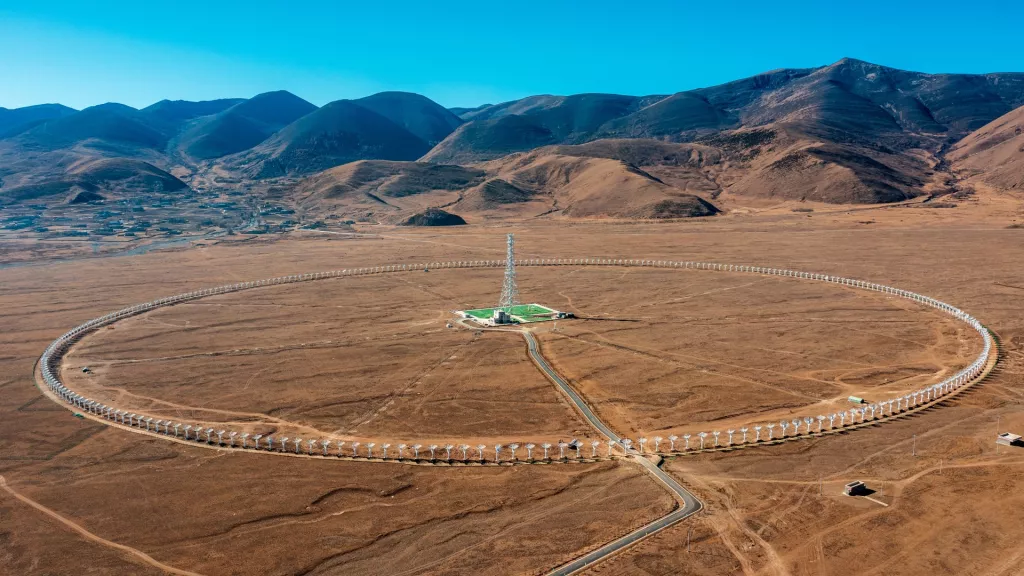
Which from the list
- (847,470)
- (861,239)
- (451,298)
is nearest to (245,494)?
(847,470)

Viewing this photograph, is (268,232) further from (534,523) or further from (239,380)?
(534,523)

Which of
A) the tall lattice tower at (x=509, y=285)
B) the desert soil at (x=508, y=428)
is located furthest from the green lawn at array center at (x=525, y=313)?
the desert soil at (x=508, y=428)

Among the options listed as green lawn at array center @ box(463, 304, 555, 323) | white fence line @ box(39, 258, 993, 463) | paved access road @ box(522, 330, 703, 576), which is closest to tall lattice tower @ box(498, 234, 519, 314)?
green lawn at array center @ box(463, 304, 555, 323)

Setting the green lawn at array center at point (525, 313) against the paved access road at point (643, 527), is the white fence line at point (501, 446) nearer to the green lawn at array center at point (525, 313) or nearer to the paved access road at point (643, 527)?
the paved access road at point (643, 527)

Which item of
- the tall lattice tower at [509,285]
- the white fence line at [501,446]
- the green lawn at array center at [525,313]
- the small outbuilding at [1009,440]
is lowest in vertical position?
the white fence line at [501,446]

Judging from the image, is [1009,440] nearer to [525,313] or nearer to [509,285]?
[525,313]

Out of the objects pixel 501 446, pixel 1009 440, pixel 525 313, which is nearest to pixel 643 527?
pixel 501 446

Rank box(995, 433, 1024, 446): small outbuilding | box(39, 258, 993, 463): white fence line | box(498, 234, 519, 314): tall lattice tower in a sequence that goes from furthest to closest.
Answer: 1. box(498, 234, 519, 314): tall lattice tower
2. box(39, 258, 993, 463): white fence line
3. box(995, 433, 1024, 446): small outbuilding

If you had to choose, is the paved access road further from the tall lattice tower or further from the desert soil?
the tall lattice tower

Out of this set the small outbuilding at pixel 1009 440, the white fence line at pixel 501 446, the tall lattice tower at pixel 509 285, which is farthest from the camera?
the tall lattice tower at pixel 509 285

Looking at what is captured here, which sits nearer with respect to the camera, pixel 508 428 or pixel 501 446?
pixel 501 446
